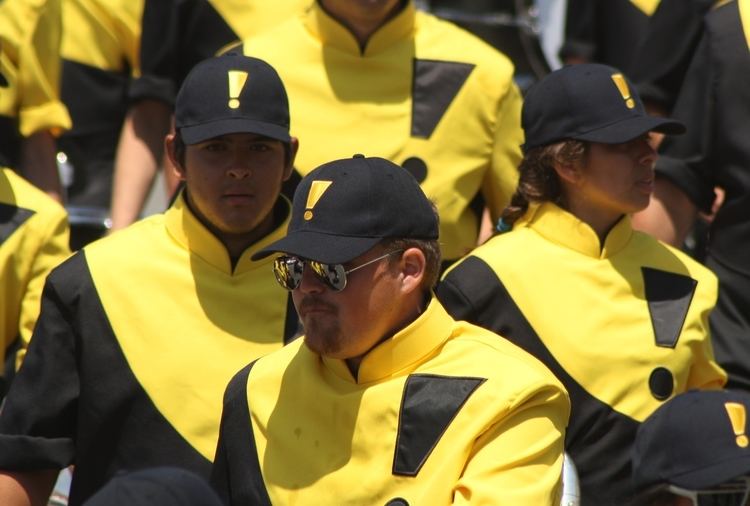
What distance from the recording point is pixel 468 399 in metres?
4.58

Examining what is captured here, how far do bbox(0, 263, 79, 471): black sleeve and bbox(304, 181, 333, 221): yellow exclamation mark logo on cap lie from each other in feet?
3.07

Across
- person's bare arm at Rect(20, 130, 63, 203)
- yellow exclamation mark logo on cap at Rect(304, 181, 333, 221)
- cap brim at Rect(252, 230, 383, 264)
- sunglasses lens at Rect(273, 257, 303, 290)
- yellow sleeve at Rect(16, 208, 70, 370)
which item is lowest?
person's bare arm at Rect(20, 130, 63, 203)

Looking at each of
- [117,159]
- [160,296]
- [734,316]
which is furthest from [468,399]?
[117,159]

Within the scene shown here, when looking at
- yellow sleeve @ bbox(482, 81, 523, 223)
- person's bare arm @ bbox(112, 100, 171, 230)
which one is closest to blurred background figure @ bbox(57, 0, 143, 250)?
person's bare arm @ bbox(112, 100, 171, 230)

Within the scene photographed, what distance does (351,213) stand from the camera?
4.67 metres

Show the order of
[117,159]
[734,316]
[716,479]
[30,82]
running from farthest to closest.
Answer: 1. [117,159]
2. [30,82]
3. [734,316]
4. [716,479]

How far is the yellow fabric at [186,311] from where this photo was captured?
17.5ft

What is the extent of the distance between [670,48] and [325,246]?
8.23ft

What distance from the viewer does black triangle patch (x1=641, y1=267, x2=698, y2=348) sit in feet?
18.8

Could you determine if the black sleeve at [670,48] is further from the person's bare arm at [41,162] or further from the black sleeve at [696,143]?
the person's bare arm at [41,162]

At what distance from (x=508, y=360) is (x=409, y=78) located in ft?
6.53

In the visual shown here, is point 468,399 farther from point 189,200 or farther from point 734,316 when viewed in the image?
point 734,316

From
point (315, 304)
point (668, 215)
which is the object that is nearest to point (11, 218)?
point (315, 304)

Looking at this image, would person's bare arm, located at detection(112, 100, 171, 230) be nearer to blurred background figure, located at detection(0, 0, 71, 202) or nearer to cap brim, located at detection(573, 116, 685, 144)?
blurred background figure, located at detection(0, 0, 71, 202)
